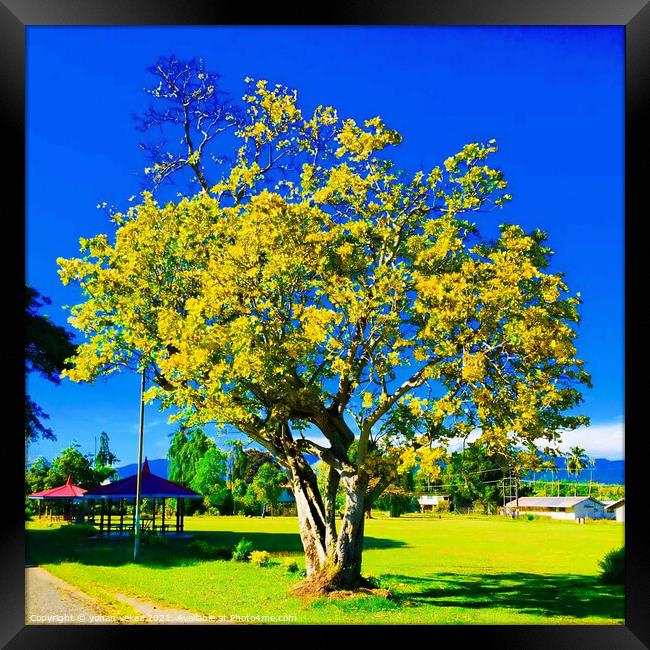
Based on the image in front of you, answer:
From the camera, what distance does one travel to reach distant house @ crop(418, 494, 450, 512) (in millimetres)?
9967

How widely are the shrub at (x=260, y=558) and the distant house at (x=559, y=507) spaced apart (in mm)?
4130

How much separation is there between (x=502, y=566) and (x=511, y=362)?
4768 millimetres

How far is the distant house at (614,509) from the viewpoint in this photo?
9.43 m

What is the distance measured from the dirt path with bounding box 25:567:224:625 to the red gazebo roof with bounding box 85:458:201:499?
3.53m

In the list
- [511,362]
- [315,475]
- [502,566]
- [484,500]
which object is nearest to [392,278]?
[511,362]

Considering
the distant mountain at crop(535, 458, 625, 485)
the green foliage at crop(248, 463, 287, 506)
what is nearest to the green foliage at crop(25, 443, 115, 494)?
the green foliage at crop(248, 463, 287, 506)

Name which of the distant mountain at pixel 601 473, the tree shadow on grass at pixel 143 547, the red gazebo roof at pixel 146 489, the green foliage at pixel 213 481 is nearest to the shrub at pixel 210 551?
the tree shadow on grass at pixel 143 547

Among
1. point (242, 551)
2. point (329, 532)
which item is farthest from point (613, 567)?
point (242, 551)

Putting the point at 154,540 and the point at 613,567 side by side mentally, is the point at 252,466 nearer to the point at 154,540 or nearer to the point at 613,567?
the point at 154,540

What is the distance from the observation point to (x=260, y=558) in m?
8.33

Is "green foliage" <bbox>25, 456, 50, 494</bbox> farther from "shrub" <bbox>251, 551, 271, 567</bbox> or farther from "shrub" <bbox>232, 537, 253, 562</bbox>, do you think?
"shrub" <bbox>251, 551, 271, 567</bbox>
